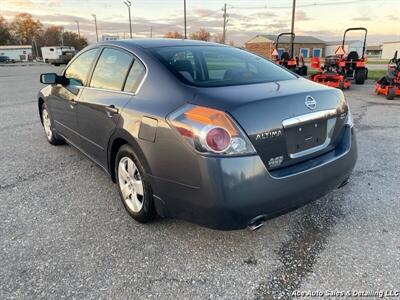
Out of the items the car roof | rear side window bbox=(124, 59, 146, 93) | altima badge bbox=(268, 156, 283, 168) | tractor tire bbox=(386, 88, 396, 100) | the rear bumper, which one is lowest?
tractor tire bbox=(386, 88, 396, 100)

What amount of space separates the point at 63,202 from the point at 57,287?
1302mm

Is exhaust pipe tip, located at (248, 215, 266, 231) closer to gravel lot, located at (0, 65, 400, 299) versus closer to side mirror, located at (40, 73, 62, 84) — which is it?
gravel lot, located at (0, 65, 400, 299)

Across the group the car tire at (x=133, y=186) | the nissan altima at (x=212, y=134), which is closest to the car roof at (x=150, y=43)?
the nissan altima at (x=212, y=134)

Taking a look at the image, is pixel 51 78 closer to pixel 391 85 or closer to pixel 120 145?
pixel 120 145

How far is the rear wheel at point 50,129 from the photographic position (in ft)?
16.2

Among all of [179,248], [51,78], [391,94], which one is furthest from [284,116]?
[391,94]

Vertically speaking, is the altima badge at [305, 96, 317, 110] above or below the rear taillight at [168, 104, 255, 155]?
above

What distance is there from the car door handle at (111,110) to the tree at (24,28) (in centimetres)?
10714

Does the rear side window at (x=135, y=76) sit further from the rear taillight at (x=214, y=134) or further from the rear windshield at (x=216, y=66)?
the rear taillight at (x=214, y=134)

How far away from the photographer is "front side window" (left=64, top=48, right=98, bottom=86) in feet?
12.1

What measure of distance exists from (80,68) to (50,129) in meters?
1.62

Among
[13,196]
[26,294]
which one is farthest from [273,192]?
[13,196]

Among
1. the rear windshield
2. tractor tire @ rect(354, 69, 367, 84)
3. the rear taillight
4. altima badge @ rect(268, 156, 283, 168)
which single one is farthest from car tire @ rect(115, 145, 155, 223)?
tractor tire @ rect(354, 69, 367, 84)

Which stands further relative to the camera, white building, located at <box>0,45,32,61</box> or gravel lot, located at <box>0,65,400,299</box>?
white building, located at <box>0,45,32,61</box>
